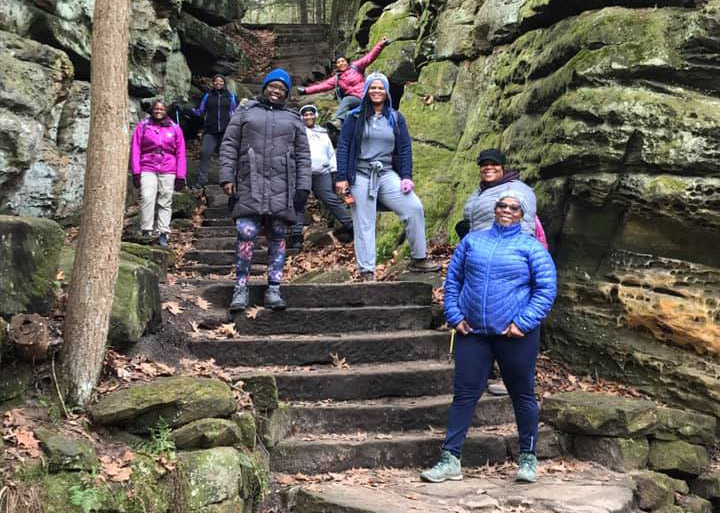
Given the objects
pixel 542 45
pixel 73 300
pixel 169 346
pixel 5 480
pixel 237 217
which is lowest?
pixel 5 480

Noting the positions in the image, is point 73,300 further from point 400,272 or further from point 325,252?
point 325,252

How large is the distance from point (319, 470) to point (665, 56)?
207 inches

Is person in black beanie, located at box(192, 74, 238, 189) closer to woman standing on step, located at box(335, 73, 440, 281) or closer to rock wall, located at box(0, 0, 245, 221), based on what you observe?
rock wall, located at box(0, 0, 245, 221)

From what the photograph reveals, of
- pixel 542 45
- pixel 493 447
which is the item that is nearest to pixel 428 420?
pixel 493 447

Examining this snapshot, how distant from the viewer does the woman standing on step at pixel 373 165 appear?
25.3 ft

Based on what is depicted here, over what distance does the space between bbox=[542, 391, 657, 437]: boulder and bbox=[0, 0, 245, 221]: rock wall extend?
748cm

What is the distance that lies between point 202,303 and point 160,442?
2.72m

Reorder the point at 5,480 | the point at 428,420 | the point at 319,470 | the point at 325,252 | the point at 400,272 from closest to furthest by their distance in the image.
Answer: the point at 5,480 < the point at 319,470 < the point at 428,420 < the point at 400,272 < the point at 325,252

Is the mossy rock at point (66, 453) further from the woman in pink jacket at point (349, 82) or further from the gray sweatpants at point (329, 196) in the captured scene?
the woman in pink jacket at point (349, 82)

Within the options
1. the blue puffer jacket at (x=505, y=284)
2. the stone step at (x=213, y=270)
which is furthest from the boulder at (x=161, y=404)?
the stone step at (x=213, y=270)

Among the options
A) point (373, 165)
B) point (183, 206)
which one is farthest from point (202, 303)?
point (183, 206)

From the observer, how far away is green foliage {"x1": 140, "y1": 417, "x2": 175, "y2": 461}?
4504 millimetres

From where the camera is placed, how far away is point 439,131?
11641mm

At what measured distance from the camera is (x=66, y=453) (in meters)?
4.07
